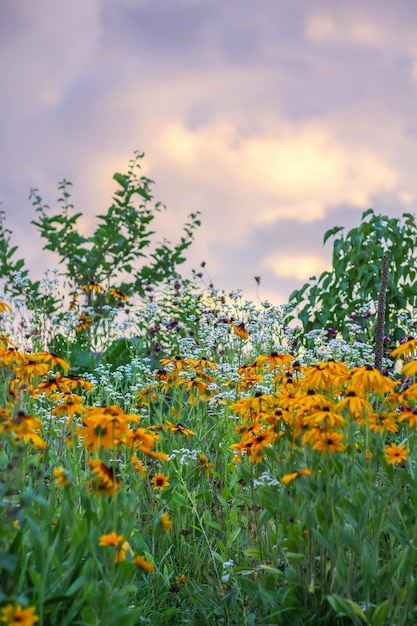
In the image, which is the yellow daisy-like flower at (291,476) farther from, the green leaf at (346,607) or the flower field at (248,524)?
the green leaf at (346,607)

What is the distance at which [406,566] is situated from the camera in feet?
9.37

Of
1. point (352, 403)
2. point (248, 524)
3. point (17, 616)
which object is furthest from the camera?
point (248, 524)

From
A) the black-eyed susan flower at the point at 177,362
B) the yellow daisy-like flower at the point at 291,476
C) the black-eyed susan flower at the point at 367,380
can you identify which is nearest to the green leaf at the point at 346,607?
the yellow daisy-like flower at the point at 291,476

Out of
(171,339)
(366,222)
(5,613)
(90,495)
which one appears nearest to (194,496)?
(90,495)

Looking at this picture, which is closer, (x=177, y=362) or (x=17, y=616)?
(x=17, y=616)

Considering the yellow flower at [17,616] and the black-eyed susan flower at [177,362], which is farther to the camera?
the black-eyed susan flower at [177,362]

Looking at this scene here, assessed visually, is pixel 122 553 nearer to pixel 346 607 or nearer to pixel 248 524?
pixel 346 607

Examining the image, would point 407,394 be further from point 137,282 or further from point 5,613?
point 137,282

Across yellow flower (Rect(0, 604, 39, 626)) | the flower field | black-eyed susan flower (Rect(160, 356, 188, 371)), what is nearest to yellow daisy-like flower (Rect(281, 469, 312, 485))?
the flower field

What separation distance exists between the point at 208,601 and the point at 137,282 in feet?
19.4

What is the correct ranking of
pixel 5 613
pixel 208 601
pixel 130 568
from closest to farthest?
pixel 5 613 < pixel 130 568 < pixel 208 601

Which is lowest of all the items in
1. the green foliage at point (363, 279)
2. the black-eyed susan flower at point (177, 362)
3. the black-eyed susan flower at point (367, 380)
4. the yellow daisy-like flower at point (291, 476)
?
the yellow daisy-like flower at point (291, 476)

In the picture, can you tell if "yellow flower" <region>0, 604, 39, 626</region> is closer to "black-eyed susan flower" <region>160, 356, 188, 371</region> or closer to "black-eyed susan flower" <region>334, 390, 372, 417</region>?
"black-eyed susan flower" <region>334, 390, 372, 417</region>

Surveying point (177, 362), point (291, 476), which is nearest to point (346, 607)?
point (291, 476)
